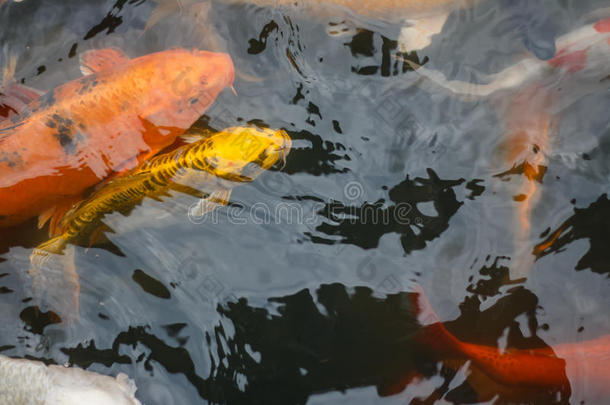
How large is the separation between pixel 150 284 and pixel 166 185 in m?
0.62

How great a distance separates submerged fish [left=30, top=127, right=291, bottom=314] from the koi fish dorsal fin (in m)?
0.83

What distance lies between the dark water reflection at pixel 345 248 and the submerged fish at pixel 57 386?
8cm

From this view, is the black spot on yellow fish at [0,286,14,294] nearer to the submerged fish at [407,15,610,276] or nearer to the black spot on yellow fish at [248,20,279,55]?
the black spot on yellow fish at [248,20,279,55]

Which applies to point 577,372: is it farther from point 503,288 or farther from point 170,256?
point 170,256

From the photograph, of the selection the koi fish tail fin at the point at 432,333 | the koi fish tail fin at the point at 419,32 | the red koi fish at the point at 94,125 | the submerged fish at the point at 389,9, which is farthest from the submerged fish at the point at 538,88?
the red koi fish at the point at 94,125

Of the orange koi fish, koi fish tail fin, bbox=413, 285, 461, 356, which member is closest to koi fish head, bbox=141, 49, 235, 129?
koi fish tail fin, bbox=413, 285, 461, 356

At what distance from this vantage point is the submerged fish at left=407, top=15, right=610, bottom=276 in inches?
119

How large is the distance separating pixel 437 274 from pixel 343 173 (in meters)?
0.86

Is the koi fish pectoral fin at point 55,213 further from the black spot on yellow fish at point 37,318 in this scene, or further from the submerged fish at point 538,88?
the submerged fish at point 538,88

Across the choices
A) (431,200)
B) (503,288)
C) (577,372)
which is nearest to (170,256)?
(431,200)

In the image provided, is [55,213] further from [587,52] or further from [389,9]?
[587,52]

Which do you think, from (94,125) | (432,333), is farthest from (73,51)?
(432,333)

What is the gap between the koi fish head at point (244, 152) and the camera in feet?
9.50

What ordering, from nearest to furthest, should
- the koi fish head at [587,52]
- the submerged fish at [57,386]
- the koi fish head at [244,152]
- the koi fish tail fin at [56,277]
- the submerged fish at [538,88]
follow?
the submerged fish at [57,386]
the koi fish tail fin at [56,277]
the koi fish head at [244,152]
the submerged fish at [538,88]
the koi fish head at [587,52]
